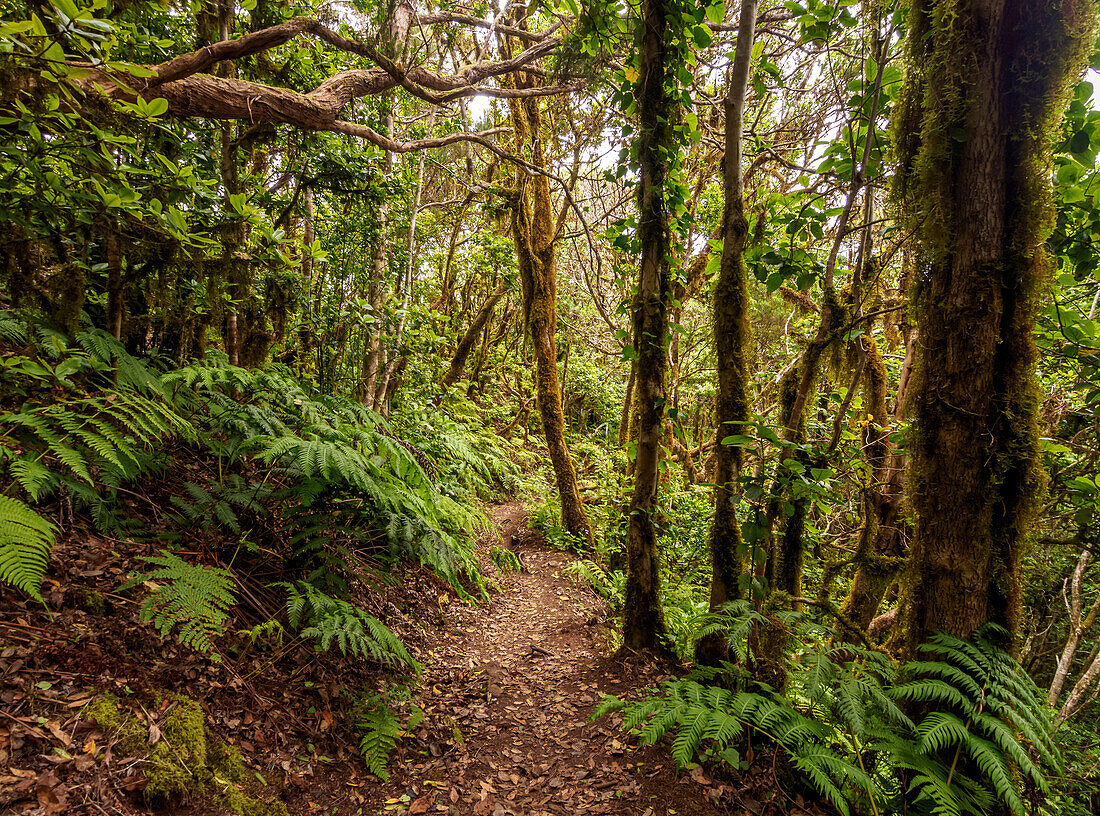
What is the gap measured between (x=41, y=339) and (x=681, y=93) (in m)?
4.71

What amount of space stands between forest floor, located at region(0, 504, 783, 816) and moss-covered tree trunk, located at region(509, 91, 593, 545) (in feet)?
10.9

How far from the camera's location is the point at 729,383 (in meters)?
3.06

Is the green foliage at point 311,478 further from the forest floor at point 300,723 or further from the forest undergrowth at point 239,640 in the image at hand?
the forest floor at point 300,723

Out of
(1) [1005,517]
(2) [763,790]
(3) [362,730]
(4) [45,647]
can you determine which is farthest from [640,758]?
(4) [45,647]

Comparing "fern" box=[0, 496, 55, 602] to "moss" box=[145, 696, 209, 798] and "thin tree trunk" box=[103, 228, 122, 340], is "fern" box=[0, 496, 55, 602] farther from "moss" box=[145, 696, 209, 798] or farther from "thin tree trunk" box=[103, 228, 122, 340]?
"thin tree trunk" box=[103, 228, 122, 340]

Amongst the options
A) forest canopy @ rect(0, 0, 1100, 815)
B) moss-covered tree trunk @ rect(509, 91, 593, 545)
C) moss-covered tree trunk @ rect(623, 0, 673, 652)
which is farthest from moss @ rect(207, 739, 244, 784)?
moss-covered tree trunk @ rect(509, 91, 593, 545)

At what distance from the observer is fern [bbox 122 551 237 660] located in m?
2.12

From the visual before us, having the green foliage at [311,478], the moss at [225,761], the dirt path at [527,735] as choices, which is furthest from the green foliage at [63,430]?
the dirt path at [527,735]

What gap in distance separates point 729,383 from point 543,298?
186 inches

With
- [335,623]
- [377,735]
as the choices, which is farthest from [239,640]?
[377,735]

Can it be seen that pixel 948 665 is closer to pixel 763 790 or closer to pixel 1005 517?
pixel 1005 517

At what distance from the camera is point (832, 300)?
283cm

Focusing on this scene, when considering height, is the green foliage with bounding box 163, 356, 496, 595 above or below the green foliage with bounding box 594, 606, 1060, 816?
above

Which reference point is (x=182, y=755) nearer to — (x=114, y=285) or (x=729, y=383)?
(x=114, y=285)
